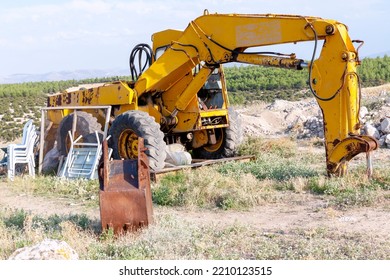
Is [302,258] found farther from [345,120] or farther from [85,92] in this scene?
[85,92]

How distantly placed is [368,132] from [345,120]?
20.7ft

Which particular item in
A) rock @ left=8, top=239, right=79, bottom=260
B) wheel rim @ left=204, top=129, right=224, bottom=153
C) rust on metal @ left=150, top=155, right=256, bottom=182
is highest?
wheel rim @ left=204, top=129, right=224, bottom=153

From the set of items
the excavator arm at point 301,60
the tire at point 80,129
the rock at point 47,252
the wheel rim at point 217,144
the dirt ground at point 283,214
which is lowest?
the dirt ground at point 283,214

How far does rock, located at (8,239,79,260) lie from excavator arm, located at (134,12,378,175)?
5162 millimetres

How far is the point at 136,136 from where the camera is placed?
11.8 m

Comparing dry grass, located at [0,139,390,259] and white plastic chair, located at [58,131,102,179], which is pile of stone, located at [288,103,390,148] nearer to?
dry grass, located at [0,139,390,259]

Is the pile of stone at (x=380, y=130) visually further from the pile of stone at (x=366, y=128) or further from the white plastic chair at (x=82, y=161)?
the white plastic chair at (x=82, y=161)

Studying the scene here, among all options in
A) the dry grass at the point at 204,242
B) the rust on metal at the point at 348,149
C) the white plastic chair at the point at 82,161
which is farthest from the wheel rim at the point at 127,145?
the dry grass at the point at 204,242

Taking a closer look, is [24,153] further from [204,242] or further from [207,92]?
[204,242]

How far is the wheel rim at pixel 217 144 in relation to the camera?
1369 cm

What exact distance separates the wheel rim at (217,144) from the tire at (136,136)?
2224mm

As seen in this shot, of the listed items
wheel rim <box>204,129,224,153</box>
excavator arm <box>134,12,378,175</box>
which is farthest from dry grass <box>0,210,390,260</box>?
wheel rim <box>204,129,224,153</box>

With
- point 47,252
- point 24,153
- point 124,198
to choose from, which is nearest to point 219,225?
point 124,198

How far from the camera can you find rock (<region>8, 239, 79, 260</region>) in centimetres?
571
